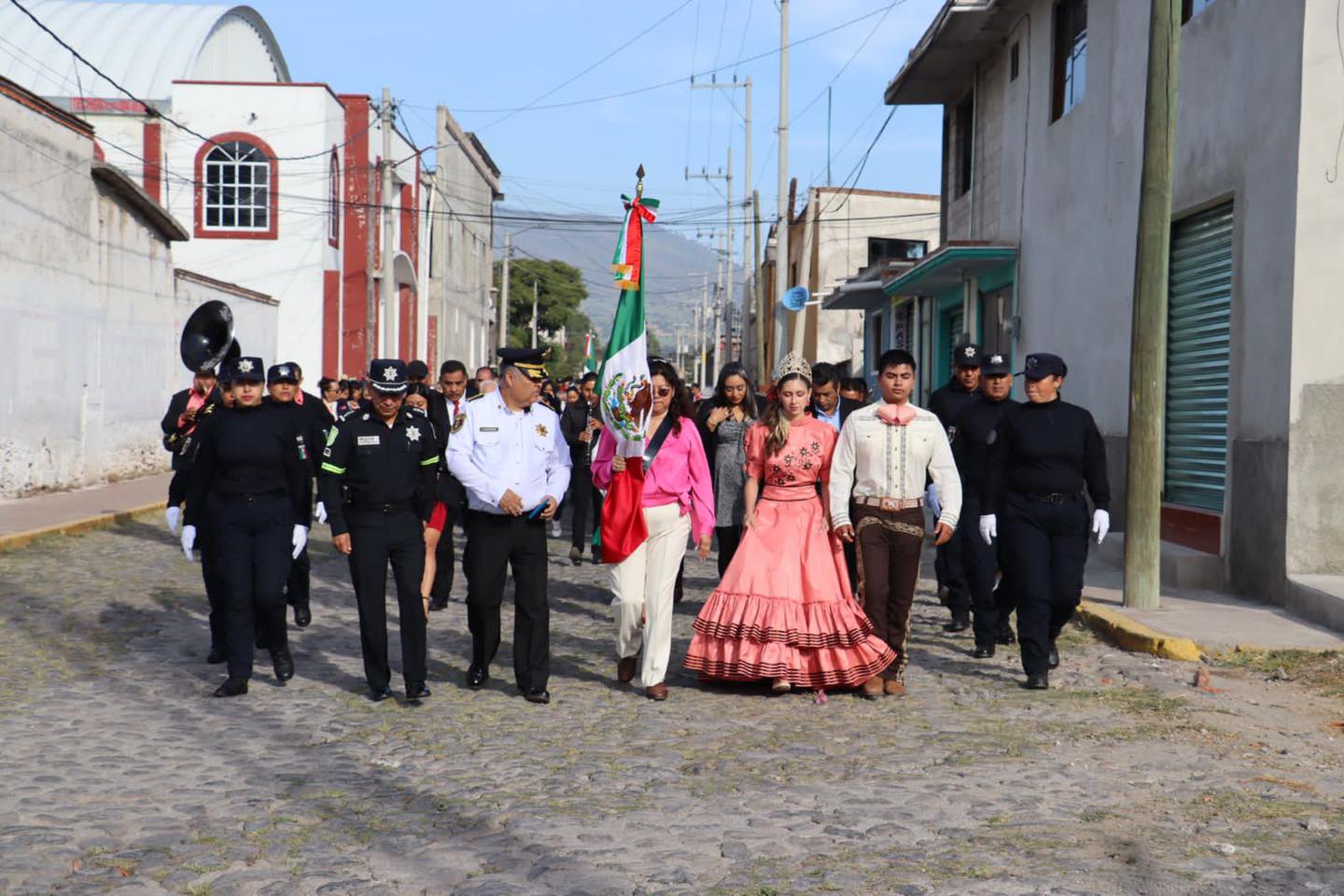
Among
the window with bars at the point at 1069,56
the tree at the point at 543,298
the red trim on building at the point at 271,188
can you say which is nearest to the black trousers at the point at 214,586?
the window with bars at the point at 1069,56

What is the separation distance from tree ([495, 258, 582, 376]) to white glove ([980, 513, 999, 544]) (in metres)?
80.6

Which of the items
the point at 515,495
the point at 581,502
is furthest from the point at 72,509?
the point at 515,495

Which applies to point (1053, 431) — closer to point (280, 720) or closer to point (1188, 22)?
point (280, 720)

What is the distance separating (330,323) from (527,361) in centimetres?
3095

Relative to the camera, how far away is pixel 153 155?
3700cm

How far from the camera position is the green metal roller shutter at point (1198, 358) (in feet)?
42.0

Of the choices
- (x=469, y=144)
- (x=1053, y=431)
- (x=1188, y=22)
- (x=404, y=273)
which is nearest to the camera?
(x=1053, y=431)

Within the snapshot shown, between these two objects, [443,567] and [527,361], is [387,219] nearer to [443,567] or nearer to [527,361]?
[443,567]

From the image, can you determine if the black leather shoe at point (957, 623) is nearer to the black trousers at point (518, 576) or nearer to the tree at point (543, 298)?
the black trousers at point (518, 576)

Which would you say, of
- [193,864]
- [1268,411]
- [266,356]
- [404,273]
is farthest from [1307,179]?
[404,273]

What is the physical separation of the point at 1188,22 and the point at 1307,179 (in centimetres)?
320

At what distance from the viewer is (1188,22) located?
13.5 m

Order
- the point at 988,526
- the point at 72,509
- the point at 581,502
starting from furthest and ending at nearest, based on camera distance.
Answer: the point at 72,509 → the point at 581,502 → the point at 988,526

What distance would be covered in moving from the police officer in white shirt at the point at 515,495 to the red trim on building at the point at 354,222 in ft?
106
